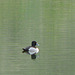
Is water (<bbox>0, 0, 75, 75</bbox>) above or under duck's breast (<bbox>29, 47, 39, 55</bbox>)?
above

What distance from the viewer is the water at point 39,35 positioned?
477 inches

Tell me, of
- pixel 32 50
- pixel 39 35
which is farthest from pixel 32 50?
pixel 39 35

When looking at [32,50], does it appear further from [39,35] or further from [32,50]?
[39,35]

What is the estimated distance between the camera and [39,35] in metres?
16.1

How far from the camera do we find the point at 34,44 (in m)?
15.1

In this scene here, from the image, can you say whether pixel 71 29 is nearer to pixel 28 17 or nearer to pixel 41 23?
pixel 41 23

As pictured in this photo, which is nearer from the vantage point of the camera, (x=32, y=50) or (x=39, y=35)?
(x=32, y=50)

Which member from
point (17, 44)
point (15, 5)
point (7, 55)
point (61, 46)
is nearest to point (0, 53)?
point (7, 55)

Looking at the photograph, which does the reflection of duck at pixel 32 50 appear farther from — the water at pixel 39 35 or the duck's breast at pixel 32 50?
the water at pixel 39 35

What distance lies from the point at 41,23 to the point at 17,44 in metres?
4.54

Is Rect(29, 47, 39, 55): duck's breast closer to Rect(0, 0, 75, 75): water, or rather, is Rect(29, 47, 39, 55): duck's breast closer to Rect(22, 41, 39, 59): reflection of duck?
Rect(22, 41, 39, 59): reflection of duck

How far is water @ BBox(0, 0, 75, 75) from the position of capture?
12.1m

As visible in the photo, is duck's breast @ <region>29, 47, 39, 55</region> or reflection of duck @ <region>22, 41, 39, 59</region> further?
duck's breast @ <region>29, 47, 39, 55</region>

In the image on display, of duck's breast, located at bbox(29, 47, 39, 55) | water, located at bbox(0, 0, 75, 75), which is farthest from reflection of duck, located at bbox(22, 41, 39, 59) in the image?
water, located at bbox(0, 0, 75, 75)
